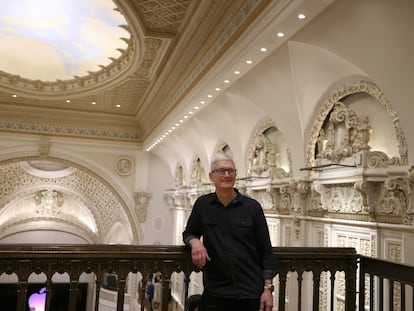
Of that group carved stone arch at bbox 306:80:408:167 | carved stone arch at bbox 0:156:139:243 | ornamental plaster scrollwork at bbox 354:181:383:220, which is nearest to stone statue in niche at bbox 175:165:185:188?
carved stone arch at bbox 0:156:139:243

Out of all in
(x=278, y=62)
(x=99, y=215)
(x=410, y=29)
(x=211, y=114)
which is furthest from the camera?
(x=99, y=215)

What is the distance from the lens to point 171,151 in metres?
16.4

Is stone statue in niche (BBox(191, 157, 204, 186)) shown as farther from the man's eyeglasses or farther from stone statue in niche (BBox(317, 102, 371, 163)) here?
the man's eyeglasses

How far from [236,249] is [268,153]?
22.2 feet

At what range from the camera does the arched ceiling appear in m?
6.55

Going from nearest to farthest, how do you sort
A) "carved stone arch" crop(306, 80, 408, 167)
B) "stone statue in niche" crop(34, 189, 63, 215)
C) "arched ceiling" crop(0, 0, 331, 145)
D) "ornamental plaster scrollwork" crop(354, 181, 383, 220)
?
"carved stone arch" crop(306, 80, 408, 167) < "ornamental plaster scrollwork" crop(354, 181, 383, 220) < "arched ceiling" crop(0, 0, 331, 145) < "stone statue in niche" crop(34, 189, 63, 215)

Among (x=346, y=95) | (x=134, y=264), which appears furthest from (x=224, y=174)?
(x=346, y=95)

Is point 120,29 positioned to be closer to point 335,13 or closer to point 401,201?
point 335,13

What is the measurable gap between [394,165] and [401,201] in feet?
1.53

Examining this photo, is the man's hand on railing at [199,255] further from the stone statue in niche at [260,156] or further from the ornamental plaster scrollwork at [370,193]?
the stone statue in niche at [260,156]

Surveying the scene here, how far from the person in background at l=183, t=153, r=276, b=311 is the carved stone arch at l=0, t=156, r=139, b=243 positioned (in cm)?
1557

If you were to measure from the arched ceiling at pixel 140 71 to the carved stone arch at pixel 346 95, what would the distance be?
1.35 metres

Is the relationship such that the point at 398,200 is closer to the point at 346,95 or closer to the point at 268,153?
the point at 346,95

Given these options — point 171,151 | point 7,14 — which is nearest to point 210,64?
point 7,14
